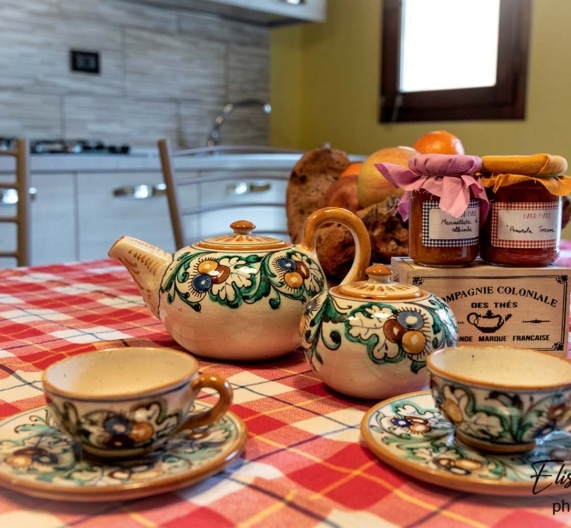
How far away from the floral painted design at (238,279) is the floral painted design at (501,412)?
0.83ft

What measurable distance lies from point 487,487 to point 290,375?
279 millimetres

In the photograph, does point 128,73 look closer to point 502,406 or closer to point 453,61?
point 453,61

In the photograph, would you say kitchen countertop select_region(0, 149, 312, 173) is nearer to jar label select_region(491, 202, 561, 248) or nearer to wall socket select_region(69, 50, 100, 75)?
wall socket select_region(69, 50, 100, 75)

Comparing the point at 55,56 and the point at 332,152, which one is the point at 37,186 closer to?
the point at 55,56

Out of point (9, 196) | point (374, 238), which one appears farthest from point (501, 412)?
point (9, 196)

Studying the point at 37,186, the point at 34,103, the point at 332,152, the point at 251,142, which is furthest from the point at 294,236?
the point at 251,142

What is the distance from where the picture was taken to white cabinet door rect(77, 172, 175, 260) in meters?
2.29

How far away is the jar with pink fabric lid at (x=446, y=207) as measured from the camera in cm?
66

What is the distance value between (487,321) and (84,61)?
251 cm

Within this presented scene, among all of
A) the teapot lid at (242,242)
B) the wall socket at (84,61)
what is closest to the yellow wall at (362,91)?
the wall socket at (84,61)

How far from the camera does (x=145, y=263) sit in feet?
2.39

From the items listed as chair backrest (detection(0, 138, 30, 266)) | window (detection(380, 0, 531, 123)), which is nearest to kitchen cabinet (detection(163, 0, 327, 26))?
window (detection(380, 0, 531, 123))

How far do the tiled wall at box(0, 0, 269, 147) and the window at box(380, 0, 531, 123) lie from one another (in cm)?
75

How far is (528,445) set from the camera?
0.44 m
